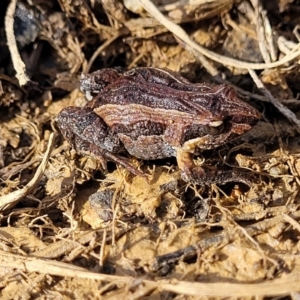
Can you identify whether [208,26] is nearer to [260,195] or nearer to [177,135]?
[177,135]

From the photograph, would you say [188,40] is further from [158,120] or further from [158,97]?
[158,120]

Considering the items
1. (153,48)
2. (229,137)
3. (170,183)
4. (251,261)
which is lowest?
(251,261)

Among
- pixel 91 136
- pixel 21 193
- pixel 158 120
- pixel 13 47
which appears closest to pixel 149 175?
pixel 158 120

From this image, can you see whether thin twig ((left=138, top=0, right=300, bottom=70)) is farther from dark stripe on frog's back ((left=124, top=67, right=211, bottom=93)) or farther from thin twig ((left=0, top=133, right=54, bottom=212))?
thin twig ((left=0, top=133, right=54, bottom=212))

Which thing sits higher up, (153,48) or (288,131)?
(153,48)

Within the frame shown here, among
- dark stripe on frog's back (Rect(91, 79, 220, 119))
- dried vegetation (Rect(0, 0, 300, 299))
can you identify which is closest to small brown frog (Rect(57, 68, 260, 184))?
dark stripe on frog's back (Rect(91, 79, 220, 119))

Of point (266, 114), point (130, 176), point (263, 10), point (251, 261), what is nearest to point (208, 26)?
point (263, 10)

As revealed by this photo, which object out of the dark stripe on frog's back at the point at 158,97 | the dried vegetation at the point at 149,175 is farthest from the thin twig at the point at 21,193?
the dark stripe on frog's back at the point at 158,97
